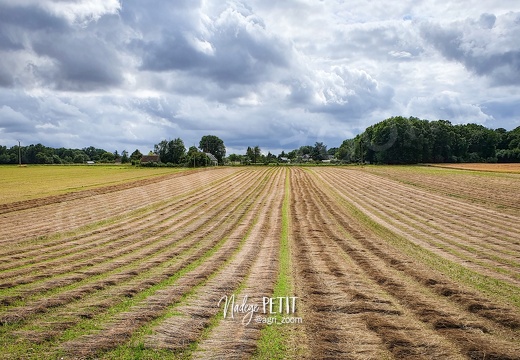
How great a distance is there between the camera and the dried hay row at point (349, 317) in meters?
6.96

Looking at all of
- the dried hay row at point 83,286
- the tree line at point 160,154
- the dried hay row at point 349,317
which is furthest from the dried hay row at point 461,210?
the tree line at point 160,154

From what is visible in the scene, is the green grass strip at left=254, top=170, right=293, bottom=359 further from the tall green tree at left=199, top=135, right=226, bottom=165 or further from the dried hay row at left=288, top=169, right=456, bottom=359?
the tall green tree at left=199, top=135, right=226, bottom=165

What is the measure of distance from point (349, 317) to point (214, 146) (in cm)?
16302

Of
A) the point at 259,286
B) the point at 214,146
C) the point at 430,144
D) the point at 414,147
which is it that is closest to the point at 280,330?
the point at 259,286

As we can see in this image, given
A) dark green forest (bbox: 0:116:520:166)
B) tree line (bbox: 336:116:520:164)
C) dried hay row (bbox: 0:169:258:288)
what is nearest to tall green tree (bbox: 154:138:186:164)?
dark green forest (bbox: 0:116:520:166)

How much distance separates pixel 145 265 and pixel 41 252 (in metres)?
4.91

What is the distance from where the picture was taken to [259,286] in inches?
417

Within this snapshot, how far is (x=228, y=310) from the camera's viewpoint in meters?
8.88

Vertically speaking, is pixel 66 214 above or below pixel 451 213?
below

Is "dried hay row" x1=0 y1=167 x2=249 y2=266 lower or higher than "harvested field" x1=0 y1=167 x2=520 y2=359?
lower

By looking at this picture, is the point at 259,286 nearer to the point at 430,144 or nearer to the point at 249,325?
the point at 249,325

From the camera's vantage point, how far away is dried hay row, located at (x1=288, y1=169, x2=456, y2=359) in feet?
22.9

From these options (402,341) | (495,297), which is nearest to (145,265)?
(402,341)

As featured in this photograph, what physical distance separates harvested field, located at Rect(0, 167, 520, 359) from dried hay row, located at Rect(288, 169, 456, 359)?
0.04m
